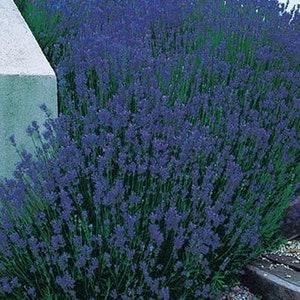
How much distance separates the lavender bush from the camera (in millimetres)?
2352

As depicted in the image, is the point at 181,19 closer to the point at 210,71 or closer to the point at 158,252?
the point at 210,71

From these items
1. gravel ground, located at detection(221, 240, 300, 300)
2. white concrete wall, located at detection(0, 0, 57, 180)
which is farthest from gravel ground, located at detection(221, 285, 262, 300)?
white concrete wall, located at detection(0, 0, 57, 180)

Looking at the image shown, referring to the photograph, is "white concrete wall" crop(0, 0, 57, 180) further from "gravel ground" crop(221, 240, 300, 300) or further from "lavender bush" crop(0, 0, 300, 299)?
"gravel ground" crop(221, 240, 300, 300)

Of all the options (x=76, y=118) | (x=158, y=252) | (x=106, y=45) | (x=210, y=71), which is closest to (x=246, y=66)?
(x=210, y=71)

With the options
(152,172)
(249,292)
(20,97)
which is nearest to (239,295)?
(249,292)

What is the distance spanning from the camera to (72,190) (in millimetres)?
2404

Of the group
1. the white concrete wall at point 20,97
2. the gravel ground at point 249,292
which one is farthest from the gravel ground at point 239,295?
the white concrete wall at point 20,97

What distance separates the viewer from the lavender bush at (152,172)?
2352 mm

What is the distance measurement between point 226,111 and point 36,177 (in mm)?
1069

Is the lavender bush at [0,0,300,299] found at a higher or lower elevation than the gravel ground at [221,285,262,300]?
higher

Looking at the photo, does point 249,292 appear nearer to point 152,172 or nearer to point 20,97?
point 152,172

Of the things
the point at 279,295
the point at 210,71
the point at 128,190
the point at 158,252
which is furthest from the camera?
the point at 210,71

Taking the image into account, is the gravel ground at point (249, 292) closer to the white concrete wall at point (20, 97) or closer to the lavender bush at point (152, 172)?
the lavender bush at point (152, 172)

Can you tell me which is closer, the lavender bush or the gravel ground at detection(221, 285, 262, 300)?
the lavender bush
